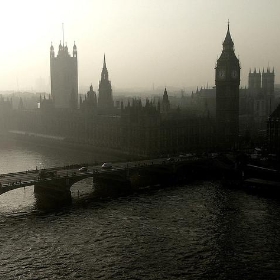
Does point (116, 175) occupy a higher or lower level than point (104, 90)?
lower

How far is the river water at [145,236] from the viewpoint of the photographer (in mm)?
49844

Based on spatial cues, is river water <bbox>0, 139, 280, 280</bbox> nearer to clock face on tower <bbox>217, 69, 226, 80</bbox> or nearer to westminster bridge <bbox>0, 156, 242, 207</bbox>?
westminster bridge <bbox>0, 156, 242, 207</bbox>

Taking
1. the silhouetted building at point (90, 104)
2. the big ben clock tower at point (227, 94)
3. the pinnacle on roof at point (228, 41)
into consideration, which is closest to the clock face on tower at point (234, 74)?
the big ben clock tower at point (227, 94)

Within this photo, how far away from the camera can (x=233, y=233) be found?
62375 millimetres

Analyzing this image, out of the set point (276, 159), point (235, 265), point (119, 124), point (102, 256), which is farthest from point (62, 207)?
point (119, 124)

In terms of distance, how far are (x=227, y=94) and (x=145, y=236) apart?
9519 cm

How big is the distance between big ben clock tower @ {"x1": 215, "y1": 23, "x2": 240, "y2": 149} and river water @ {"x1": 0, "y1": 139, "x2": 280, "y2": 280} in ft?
199

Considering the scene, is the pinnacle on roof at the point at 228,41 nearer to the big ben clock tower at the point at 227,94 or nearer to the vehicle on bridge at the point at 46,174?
the big ben clock tower at the point at 227,94

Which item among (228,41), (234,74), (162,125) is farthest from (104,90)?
(162,125)

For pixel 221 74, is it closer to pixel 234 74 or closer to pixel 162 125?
pixel 234 74

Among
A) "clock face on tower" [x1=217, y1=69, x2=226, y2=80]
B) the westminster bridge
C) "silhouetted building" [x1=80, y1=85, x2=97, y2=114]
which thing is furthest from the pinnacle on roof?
"silhouetted building" [x1=80, y1=85, x2=97, y2=114]

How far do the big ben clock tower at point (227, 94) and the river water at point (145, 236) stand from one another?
6075cm

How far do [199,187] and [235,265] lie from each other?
40986 mm

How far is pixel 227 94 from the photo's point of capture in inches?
5822
